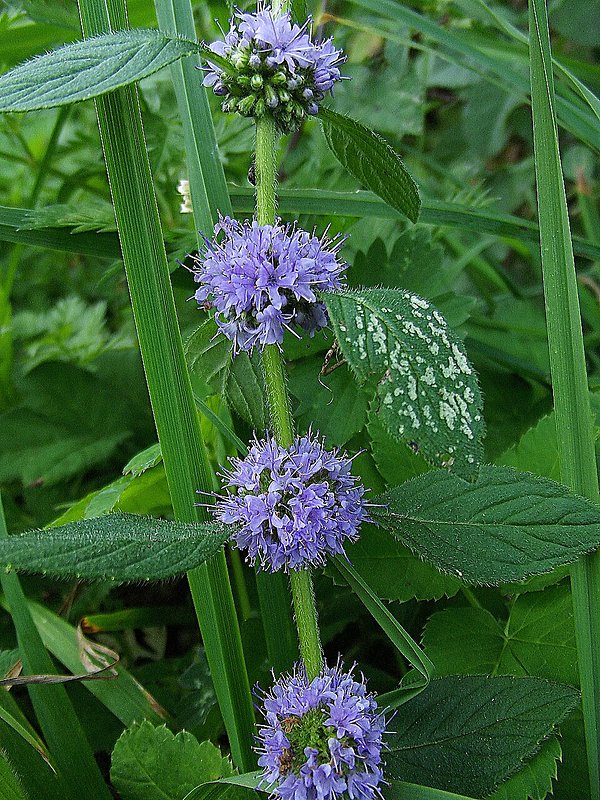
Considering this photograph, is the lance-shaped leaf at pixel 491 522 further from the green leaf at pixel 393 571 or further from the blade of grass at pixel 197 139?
the blade of grass at pixel 197 139

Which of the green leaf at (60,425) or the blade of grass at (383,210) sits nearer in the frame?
the blade of grass at (383,210)

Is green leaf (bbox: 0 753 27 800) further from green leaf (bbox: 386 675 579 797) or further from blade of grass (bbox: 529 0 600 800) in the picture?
blade of grass (bbox: 529 0 600 800)

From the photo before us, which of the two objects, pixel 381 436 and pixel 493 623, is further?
pixel 381 436

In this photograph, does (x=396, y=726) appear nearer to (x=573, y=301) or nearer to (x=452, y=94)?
(x=573, y=301)

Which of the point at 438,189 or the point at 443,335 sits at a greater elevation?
the point at 438,189

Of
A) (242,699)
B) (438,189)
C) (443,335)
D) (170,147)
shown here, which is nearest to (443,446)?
(443,335)

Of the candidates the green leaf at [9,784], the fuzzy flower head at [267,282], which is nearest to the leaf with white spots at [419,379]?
the fuzzy flower head at [267,282]

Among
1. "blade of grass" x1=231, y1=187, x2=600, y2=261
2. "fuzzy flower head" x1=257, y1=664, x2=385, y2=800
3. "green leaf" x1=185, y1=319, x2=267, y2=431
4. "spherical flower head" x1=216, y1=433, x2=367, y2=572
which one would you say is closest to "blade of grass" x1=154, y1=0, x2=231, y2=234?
"blade of grass" x1=231, y1=187, x2=600, y2=261
